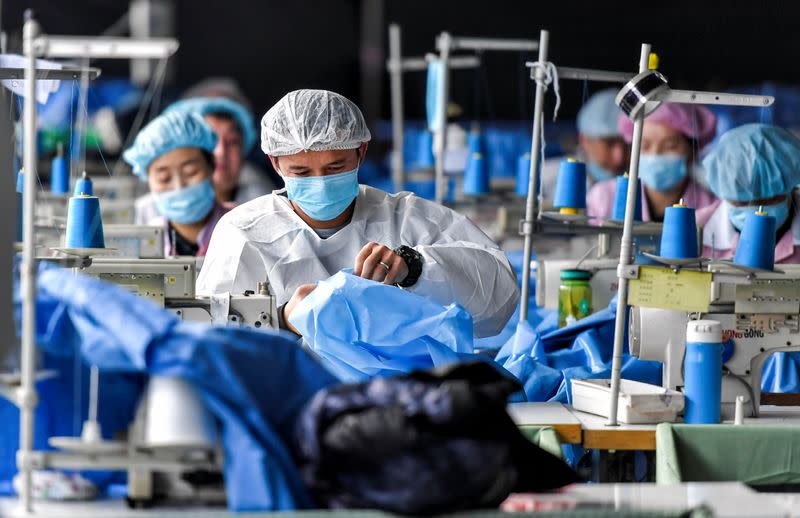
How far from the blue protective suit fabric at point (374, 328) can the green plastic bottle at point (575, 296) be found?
1.29 m

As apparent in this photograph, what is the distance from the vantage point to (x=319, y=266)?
358cm

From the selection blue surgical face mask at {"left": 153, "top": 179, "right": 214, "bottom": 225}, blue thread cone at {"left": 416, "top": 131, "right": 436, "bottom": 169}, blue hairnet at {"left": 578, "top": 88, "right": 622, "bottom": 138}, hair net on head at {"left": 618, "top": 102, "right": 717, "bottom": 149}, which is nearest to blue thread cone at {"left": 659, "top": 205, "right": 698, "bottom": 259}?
blue surgical face mask at {"left": 153, "top": 179, "right": 214, "bottom": 225}

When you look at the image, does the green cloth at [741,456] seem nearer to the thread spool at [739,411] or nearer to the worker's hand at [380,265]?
the thread spool at [739,411]

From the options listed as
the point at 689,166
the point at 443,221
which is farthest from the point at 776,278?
the point at 689,166

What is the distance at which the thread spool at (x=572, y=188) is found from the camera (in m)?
4.88

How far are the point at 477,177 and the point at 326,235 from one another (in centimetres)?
378

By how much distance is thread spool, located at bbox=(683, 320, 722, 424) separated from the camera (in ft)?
9.68

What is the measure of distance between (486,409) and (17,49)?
5.20 m

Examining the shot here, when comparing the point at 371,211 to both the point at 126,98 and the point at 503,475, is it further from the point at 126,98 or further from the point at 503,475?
the point at 126,98

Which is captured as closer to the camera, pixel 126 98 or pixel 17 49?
pixel 17 49

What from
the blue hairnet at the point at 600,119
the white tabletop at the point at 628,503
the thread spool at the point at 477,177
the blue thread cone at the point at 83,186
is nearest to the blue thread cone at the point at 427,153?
the blue hairnet at the point at 600,119

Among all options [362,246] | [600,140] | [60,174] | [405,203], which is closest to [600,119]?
[600,140]

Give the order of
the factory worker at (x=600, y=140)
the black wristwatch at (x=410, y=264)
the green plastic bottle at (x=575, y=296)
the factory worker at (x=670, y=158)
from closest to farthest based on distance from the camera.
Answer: the black wristwatch at (x=410, y=264), the green plastic bottle at (x=575, y=296), the factory worker at (x=670, y=158), the factory worker at (x=600, y=140)

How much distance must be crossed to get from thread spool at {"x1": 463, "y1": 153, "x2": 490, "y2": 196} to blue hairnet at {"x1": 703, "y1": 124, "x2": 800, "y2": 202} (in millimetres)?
3097
